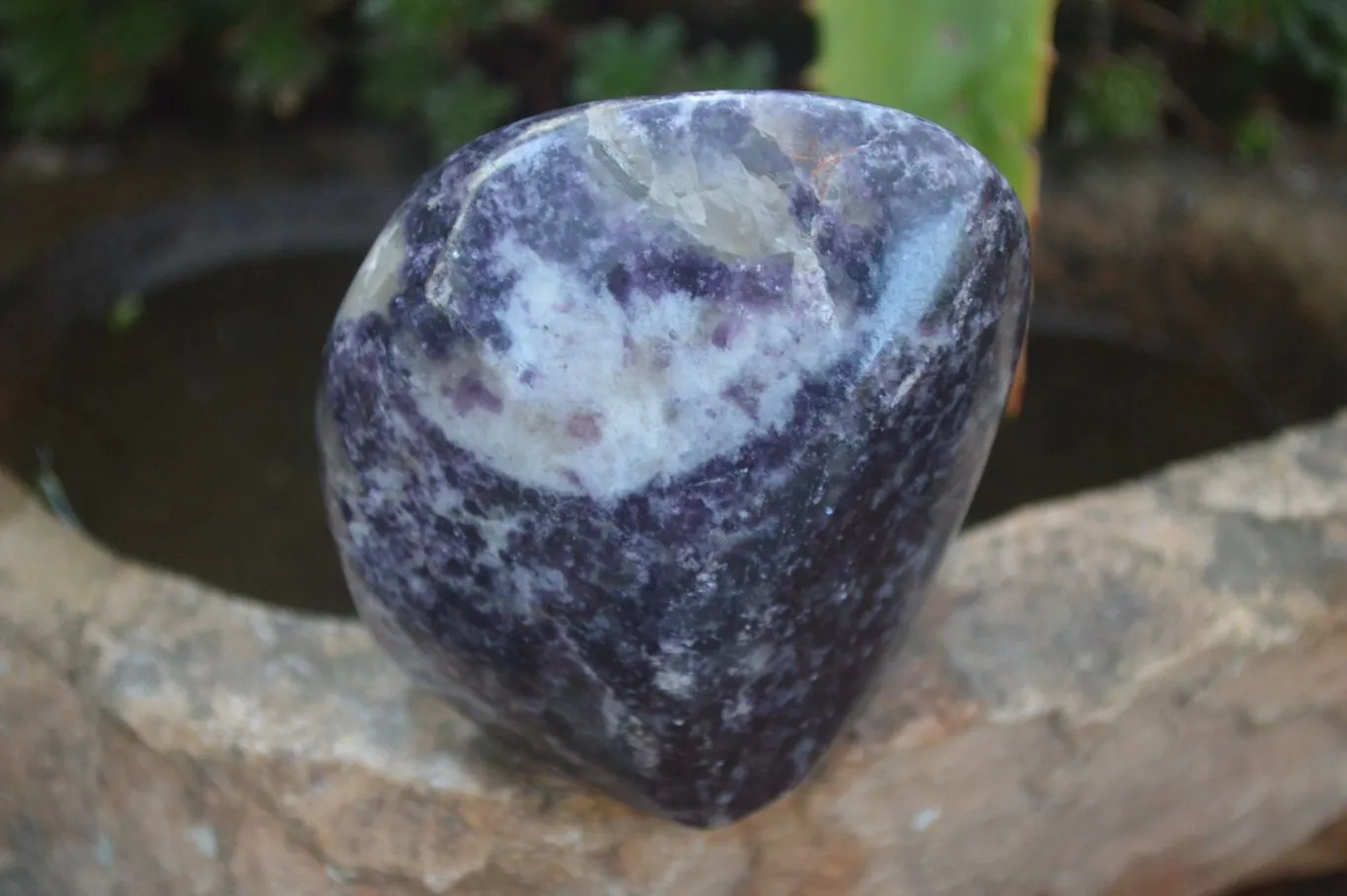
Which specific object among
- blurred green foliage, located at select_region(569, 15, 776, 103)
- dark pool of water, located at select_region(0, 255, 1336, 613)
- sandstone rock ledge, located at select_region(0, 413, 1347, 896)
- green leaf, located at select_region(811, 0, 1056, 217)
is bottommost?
dark pool of water, located at select_region(0, 255, 1336, 613)

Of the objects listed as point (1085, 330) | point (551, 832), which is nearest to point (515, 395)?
point (551, 832)

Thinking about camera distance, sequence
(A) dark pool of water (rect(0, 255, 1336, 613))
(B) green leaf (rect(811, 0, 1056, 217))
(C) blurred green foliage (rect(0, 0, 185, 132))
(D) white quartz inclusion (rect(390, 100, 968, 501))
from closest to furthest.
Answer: (D) white quartz inclusion (rect(390, 100, 968, 501)), (B) green leaf (rect(811, 0, 1056, 217)), (A) dark pool of water (rect(0, 255, 1336, 613)), (C) blurred green foliage (rect(0, 0, 185, 132))

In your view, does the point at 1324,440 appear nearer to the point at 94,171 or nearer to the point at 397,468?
the point at 397,468

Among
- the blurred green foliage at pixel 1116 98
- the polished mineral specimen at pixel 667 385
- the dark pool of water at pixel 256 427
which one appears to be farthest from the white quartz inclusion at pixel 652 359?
the blurred green foliage at pixel 1116 98

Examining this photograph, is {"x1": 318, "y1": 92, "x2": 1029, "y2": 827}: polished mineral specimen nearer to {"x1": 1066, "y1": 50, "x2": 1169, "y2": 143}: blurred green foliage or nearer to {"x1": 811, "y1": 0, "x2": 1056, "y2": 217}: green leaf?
{"x1": 811, "y1": 0, "x2": 1056, "y2": 217}: green leaf

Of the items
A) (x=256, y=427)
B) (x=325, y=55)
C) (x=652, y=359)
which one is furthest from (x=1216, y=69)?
(x=652, y=359)

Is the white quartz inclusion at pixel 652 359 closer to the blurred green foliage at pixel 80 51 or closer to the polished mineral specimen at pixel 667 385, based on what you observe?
the polished mineral specimen at pixel 667 385

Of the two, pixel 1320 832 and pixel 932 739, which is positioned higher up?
pixel 932 739

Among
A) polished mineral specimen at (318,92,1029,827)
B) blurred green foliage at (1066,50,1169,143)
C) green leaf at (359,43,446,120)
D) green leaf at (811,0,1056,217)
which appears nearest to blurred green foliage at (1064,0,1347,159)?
blurred green foliage at (1066,50,1169,143)
